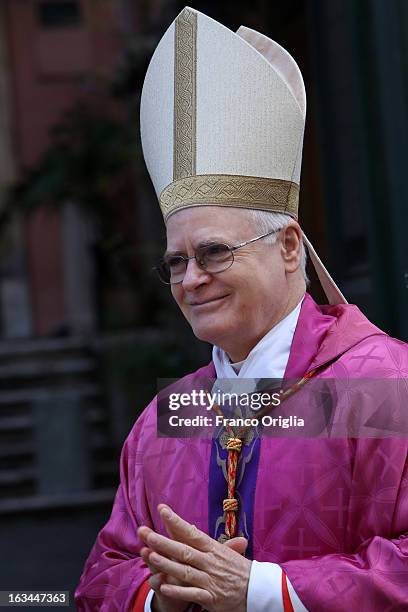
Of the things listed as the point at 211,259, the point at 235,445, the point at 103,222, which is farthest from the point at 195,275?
the point at 103,222

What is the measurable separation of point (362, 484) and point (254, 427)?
10.6 inches

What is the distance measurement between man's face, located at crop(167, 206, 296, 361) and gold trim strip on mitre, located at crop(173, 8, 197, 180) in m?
0.15

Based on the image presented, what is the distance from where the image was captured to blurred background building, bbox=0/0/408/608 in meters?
3.88

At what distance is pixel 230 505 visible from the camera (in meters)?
2.11

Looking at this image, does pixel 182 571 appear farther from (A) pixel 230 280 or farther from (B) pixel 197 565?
(A) pixel 230 280

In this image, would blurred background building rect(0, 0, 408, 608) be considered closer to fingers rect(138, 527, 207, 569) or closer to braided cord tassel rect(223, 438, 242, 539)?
braided cord tassel rect(223, 438, 242, 539)

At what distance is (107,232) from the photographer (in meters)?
9.77

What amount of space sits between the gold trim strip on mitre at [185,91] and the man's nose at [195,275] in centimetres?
23

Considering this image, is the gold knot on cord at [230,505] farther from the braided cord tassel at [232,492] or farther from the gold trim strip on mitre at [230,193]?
the gold trim strip on mitre at [230,193]

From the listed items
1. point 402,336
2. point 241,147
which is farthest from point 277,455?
point 402,336

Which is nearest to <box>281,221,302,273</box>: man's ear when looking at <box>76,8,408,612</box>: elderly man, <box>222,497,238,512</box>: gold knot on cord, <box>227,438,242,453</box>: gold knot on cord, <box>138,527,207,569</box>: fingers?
<box>76,8,408,612</box>: elderly man

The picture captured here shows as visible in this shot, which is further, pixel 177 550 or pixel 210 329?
pixel 210 329

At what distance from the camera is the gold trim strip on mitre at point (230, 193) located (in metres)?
2.17

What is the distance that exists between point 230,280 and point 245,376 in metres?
0.22
